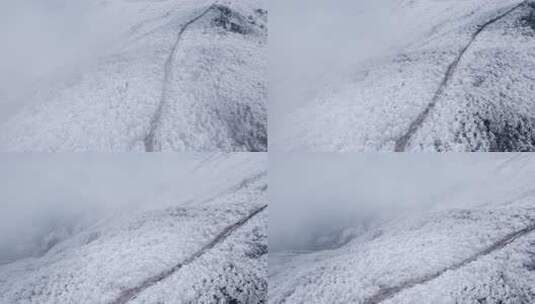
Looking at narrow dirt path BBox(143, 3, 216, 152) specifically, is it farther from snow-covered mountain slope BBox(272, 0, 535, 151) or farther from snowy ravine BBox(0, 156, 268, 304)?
snow-covered mountain slope BBox(272, 0, 535, 151)

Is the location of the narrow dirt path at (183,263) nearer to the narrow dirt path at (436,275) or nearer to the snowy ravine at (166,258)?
the snowy ravine at (166,258)

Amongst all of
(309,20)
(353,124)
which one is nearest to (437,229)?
(353,124)

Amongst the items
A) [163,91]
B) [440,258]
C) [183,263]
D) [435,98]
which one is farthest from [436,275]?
[163,91]

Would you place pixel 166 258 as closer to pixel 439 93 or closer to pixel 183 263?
pixel 183 263

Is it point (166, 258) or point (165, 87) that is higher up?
point (165, 87)

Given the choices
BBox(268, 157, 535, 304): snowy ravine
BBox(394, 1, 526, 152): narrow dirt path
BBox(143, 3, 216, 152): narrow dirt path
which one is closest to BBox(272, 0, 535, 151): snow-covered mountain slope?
BBox(394, 1, 526, 152): narrow dirt path
